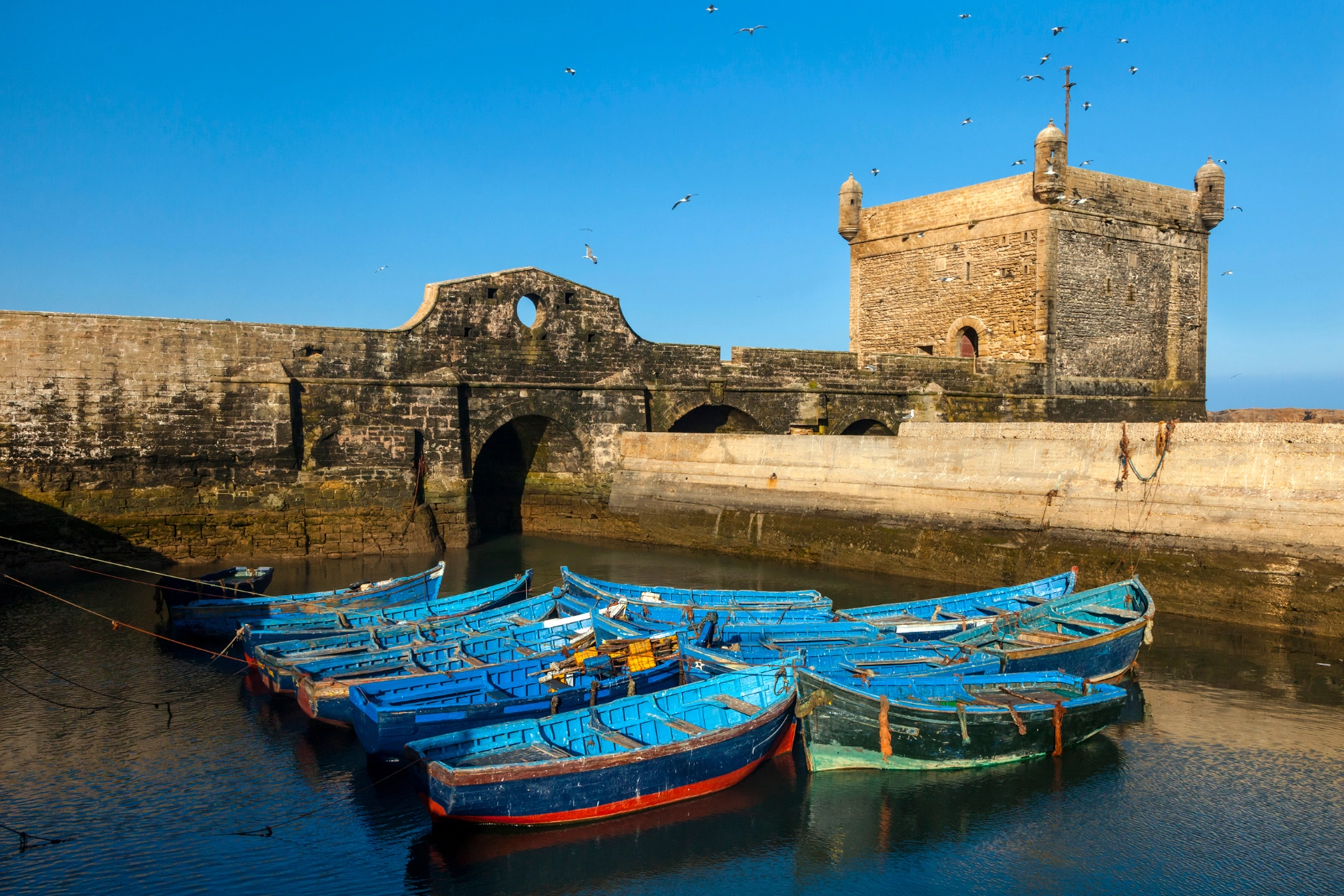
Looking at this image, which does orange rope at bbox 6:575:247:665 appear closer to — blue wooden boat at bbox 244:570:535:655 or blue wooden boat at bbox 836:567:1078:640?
blue wooden boat at bbox 244:570:535:655

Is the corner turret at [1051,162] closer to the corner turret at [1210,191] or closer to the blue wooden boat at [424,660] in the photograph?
the corner turret at [1210,191]

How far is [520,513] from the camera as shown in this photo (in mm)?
26469

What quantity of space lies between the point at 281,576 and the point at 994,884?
1522 centimetres

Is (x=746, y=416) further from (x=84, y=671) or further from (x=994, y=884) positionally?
(x=994, y=884)

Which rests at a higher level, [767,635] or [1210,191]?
[1210,191]

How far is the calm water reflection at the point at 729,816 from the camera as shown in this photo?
7.91m

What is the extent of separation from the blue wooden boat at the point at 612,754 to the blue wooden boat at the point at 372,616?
4.25 meters

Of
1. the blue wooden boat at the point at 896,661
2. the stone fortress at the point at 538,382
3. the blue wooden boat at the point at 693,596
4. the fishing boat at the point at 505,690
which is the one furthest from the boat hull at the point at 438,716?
the stone fortress at the point at 538,382

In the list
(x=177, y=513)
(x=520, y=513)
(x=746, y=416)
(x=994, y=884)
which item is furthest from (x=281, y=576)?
(x=994, y=884)

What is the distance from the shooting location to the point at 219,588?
15359 millimetres

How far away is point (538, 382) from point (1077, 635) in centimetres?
1490

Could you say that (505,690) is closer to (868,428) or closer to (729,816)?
(729,816)

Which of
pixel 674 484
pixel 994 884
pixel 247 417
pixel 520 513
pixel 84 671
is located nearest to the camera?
pixel 994 884

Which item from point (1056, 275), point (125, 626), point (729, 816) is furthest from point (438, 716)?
point (1056, 275)
